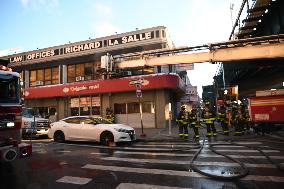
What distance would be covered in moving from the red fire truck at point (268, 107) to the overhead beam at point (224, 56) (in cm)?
348

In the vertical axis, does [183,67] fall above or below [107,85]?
above

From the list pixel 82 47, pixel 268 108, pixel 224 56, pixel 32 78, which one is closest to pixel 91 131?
pixel 224 56

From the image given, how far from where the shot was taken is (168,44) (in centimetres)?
2294

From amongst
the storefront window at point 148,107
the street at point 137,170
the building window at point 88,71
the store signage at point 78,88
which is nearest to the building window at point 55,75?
the store signage at point 78,88

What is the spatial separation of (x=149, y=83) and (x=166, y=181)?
14.8 meters

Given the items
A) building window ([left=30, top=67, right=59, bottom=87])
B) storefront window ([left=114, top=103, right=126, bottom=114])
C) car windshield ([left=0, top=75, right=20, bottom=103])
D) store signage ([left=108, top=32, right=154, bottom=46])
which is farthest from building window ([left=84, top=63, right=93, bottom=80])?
car windshield ([left=0, top=75, right=20, bottom=103])

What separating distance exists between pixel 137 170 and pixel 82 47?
20460mm

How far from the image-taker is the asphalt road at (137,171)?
570 centimetres

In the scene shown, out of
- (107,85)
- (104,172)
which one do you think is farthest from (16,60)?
(104,172)

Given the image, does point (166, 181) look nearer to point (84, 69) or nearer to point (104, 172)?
point (104, 172)

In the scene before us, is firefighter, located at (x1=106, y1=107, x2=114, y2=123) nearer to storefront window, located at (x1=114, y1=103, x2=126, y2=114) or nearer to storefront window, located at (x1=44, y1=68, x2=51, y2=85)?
storefront window, located at (x1=114, y1=103, x2=126, y2=114)

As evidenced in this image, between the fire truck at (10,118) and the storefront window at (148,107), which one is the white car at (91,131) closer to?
the fire truck at (10,118)

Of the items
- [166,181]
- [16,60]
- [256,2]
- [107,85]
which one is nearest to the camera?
[166,181]

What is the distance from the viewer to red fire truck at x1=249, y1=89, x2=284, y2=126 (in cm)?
1457
